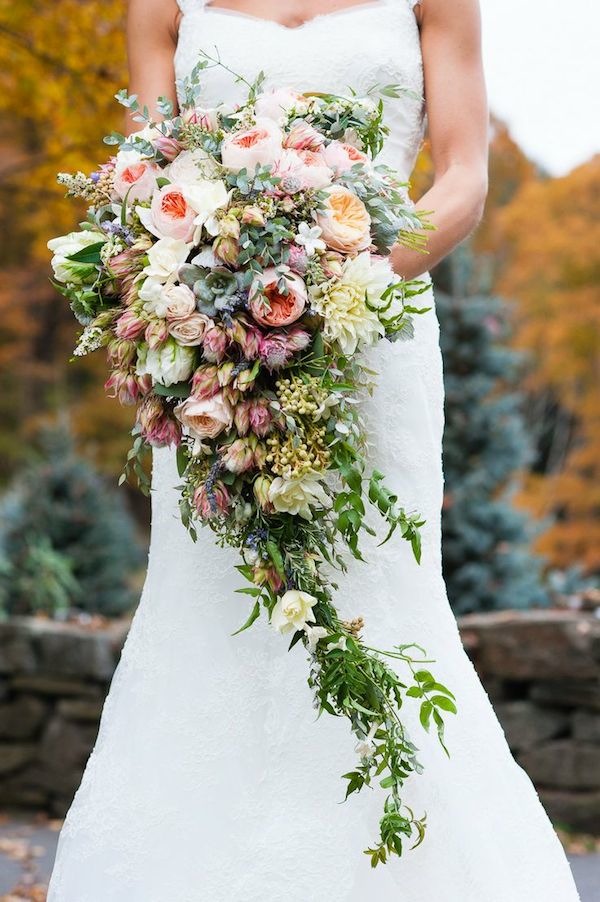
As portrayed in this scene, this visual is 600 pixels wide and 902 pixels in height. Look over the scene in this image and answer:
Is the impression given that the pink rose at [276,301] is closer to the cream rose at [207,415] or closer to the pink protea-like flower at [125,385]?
the cream rose at [207,415]

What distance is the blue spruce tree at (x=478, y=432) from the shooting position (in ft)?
25.5

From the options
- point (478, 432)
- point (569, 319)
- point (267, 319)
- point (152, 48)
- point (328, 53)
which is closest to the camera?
point (267, 319)

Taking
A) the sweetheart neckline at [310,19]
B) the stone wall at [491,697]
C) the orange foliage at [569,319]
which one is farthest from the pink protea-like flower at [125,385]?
the orange foliage at [569,319]

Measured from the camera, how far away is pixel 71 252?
7.51ft

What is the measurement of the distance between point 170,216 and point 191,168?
0.13m

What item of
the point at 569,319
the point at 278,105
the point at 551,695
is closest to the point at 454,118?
the point at 278,105

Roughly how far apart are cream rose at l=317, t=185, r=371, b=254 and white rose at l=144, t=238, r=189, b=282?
0.26 metres

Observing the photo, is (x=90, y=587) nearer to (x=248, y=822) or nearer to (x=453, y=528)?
(x=453, y=528)

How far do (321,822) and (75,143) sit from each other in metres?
5.01

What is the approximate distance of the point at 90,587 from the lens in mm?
7699

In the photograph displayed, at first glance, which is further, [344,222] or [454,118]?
[454,118]

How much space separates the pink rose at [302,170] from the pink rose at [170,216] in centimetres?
18

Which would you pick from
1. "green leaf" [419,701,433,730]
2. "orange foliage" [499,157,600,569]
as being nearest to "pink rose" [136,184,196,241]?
"green leaf" [419,701,433,730]

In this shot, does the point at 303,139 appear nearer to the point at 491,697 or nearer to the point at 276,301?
→ the point at 276,301
